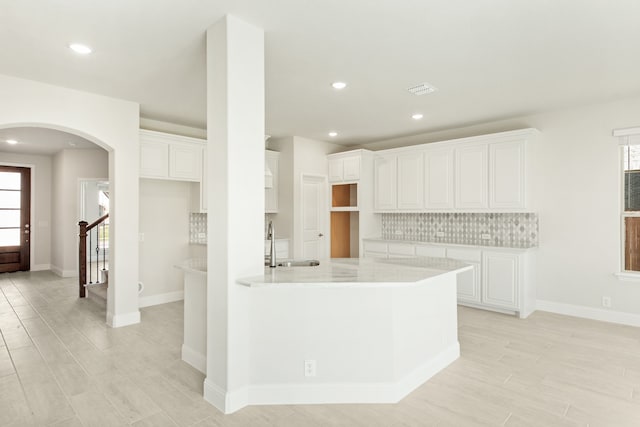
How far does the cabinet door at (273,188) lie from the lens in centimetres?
638

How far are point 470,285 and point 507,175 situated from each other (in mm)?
1582

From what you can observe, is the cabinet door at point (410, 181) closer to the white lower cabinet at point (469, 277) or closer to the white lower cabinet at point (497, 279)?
the white lower cabinet at point (497, 279)

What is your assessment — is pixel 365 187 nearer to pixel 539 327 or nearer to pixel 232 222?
pixel 539 327

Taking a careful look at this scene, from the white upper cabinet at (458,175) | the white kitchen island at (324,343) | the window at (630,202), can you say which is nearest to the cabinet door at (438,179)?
the white upper cabinet at (458,175)

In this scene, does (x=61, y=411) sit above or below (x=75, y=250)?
below

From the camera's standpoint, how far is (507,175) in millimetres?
4949

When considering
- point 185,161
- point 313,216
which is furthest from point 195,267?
point 313,216

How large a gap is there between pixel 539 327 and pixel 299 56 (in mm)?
4007

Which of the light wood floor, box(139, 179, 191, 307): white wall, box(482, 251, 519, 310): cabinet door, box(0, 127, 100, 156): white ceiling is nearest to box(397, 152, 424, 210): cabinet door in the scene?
box(482, 251, 519, 310): cabinet door

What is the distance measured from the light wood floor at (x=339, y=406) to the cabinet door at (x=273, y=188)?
2539mm

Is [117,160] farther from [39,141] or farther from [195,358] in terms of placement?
[39,141]

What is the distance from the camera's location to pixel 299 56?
319cm

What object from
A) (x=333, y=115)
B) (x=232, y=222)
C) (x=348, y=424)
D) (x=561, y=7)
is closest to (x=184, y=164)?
(x=333, y=115)

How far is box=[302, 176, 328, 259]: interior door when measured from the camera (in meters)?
6.45
